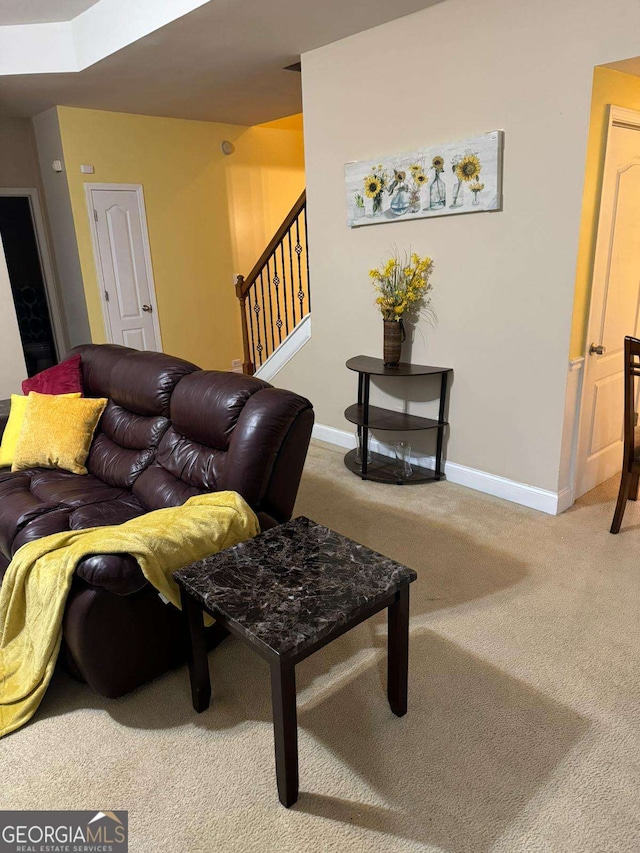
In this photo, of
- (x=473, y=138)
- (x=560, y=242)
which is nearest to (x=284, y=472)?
(x=560, y=242)

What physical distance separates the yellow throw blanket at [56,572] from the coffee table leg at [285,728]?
0.56 metres

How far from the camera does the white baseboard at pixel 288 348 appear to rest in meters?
4.60

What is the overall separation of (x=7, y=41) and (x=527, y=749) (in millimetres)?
5119

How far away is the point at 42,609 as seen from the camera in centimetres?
188

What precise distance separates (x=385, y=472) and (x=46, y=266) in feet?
13.3

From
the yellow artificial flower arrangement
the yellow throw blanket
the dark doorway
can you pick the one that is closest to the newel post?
the yellow artificial flower arrangement

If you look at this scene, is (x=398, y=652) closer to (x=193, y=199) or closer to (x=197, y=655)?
(x=197, y=655)

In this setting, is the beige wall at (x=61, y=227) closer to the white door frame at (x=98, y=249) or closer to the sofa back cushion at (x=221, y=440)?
the white door frame at (x=98, y=249)

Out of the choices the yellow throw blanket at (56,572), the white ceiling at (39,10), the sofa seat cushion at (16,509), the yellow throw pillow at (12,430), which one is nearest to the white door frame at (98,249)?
the white ceiling at (39,10)

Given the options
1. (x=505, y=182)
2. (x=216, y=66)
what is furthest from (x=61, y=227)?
(x=505, y=182)

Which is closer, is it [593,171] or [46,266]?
[593,171]

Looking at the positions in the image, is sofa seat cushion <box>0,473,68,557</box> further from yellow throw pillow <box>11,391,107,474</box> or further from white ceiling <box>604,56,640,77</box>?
white ceiling <box>604,56,640,77</box>

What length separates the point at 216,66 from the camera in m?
4.01

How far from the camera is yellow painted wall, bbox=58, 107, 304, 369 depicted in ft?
16.9
